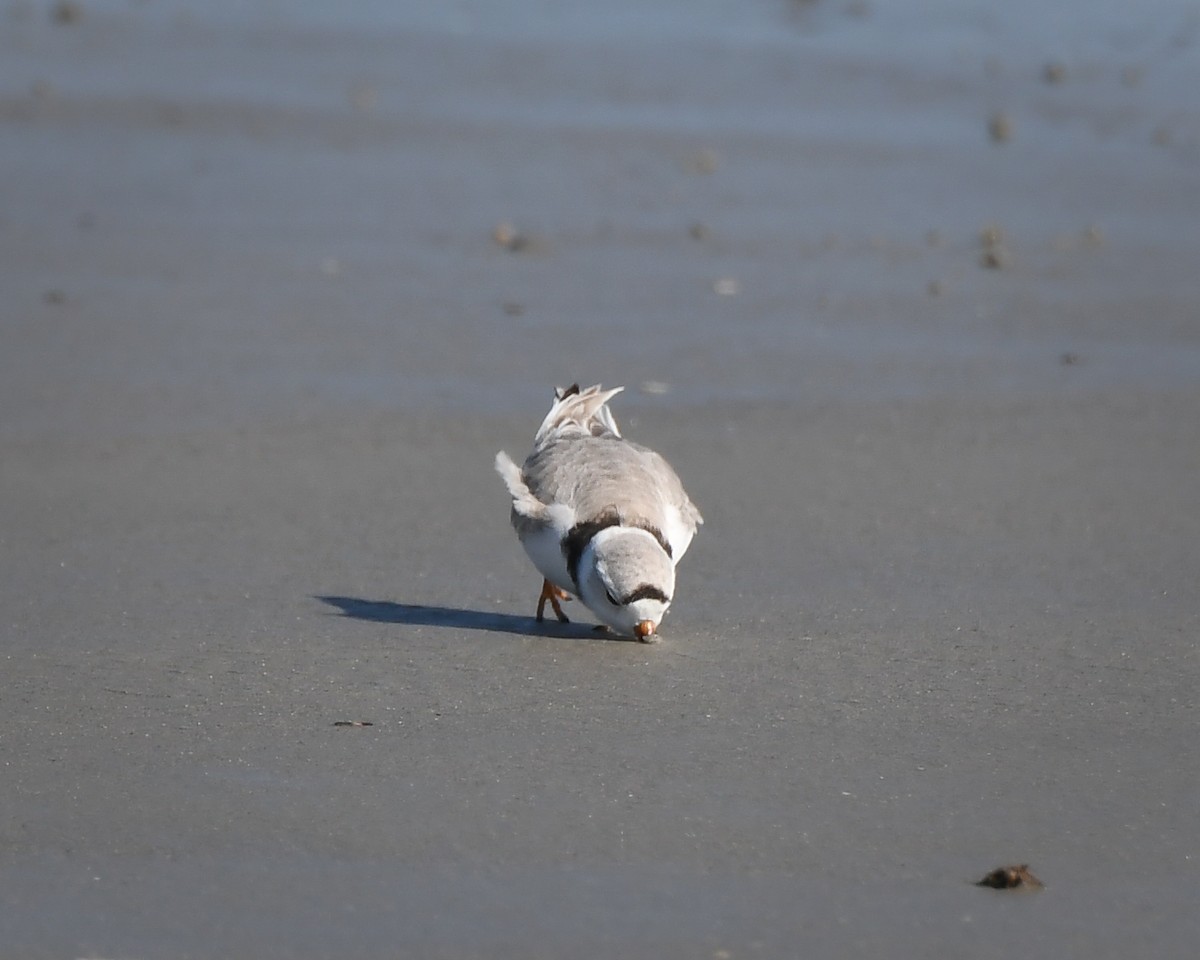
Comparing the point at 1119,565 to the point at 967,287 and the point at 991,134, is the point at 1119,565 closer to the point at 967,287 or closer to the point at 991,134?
the point at 967,287

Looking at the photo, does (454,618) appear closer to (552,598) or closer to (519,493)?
(552,598)

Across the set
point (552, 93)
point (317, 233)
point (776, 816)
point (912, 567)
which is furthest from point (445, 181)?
point (776, 816)

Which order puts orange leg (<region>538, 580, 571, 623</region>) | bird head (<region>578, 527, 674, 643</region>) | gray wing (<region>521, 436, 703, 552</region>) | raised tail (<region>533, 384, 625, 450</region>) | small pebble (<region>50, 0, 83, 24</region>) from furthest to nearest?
small pebble (<region>50, 0, 83, 24</region>) < raised tail (<region>533, 384, 625, 450</region>) < orange leg (<region>538, 580, 571, 623</region>) < gray wing (<region>521, 436, 703, 552</region>) < bird head (<region>578, 527, 674, 643</region>)

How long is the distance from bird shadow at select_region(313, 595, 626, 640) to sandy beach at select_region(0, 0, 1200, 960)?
0.02 m

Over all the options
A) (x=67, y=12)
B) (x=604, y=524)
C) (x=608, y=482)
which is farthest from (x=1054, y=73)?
(x=604, y=524)

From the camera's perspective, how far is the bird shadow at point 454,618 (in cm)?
511

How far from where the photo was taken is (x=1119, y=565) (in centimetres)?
564

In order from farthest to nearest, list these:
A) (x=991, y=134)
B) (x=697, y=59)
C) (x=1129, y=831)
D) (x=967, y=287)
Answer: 1. (x=697, y=59)
2. (x=991, y=134)
3. (x=967, y=287)
4. (x=1129, y=831)

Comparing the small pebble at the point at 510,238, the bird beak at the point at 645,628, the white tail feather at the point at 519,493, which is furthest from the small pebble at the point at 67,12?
the bird beak at the point at 645,628

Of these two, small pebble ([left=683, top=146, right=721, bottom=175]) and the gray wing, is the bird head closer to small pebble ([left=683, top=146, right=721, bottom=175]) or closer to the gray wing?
the gray wing

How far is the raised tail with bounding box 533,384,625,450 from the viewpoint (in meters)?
5.76

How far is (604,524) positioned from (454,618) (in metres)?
0.49

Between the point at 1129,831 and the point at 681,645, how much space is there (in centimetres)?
147

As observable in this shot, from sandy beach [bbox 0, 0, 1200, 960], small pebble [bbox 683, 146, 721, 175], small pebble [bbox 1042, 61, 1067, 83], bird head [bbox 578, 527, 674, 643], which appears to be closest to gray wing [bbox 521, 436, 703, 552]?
bird head [bbox 578, 527, 674, 643]
